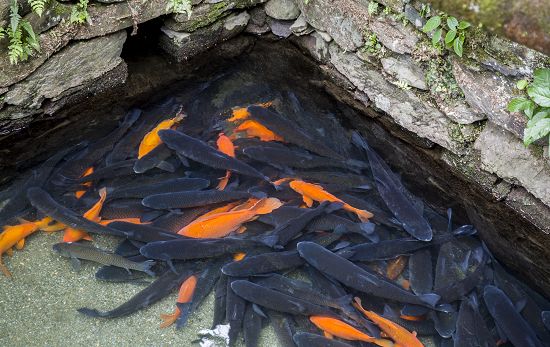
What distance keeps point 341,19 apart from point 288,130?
110cm

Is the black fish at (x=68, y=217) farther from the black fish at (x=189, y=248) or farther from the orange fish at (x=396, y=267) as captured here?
the orange fish at (x=396, y=267)

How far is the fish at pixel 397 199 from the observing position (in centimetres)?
461

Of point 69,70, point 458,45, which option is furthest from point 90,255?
point 458,45

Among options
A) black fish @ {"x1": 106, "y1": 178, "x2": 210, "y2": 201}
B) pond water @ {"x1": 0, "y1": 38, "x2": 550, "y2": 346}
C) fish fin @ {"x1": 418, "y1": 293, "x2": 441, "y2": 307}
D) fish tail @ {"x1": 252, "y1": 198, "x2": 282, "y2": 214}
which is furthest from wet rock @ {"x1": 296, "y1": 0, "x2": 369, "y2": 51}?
fish fin @ {"x1": 418, "y1": 293, "x2": 441, "y2": 307}

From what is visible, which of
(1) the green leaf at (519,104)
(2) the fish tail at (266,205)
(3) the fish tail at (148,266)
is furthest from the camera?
(2) the fish tail at (266,205)

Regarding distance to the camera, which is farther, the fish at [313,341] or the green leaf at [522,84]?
the fish at [313,341]

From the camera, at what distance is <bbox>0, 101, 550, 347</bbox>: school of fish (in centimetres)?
420

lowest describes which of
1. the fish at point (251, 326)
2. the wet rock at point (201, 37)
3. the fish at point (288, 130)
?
the fish at point (251, 326)

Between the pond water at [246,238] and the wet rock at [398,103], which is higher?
the wet rock at [398,103]

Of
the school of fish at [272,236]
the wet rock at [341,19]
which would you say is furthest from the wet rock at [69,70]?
the wet rock at [341,19]

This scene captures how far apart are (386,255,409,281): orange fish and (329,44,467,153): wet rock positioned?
0.99 m

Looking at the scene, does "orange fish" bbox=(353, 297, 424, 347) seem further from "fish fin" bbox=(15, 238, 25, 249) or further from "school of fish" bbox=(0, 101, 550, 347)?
"fish fin" bbox=(15, 238, 25, 249)

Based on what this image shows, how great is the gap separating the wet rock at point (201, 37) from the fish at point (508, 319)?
3.27 m

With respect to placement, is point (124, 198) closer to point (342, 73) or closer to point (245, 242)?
point (245, 242)
